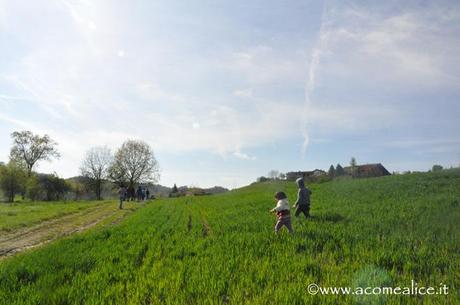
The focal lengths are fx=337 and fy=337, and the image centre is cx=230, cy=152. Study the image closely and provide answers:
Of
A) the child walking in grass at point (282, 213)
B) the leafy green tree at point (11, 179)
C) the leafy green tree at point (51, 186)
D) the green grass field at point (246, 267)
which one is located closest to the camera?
the green grass field at point (246, 267)

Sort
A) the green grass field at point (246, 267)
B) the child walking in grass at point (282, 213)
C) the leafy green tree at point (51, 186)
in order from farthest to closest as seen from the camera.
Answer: the leafy green tree at point (51, 186), the child walking in grass at point (282, 213), the green grass field at point (246, 267)

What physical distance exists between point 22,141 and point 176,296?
8343 cm

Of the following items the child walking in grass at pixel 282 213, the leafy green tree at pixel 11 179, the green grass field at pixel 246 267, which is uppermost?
the leafy green tree at pixel 11 179

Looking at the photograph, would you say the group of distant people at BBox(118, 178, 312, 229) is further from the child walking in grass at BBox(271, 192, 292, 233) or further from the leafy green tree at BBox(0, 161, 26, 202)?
the leafy green tree at BBox(0, 161, 26, 202)

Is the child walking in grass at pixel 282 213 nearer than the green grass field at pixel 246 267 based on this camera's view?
No

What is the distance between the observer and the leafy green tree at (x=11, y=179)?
64.8 m

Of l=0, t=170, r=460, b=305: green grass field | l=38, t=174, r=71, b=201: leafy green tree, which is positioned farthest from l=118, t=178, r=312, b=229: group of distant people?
l=38, t=174, r=71, b=201: leafy green tree

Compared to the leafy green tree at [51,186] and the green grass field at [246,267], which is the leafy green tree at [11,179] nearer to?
the leafy green tree at [51,186]

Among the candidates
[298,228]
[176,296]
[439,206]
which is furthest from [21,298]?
[439,206]

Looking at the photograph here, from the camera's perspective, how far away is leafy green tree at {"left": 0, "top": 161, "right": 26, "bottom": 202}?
64750 mm

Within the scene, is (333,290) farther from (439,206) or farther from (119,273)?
(439,206)

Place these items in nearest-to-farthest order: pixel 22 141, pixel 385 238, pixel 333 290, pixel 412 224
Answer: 1. pixel 333 290
2. pixel 385 238
3. pixel 412 224
4. pixel 22 141

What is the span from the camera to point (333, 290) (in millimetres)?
5863

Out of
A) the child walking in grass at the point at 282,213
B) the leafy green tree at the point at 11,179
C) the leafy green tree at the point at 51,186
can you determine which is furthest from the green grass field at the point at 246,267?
the leafy green tree at the point at 51,186
